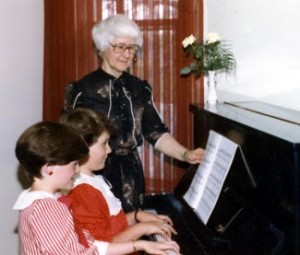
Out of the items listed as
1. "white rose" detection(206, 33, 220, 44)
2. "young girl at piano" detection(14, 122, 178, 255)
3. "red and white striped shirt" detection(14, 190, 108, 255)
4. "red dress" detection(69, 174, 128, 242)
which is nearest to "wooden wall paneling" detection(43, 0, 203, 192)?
"white rose" detection(206, 33, 220, 44)

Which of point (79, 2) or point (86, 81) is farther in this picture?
point (79, 2)

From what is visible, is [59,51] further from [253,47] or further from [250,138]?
[250,138]

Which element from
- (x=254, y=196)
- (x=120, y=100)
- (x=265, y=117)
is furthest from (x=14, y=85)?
(x=254, y=196)

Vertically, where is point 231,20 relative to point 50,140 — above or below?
above

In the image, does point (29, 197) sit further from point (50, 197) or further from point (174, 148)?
point (174, 148)

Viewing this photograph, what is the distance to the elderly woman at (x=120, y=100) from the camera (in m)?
2.15

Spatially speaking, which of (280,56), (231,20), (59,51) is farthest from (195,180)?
(59,51)

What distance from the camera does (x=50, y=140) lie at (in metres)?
1.39

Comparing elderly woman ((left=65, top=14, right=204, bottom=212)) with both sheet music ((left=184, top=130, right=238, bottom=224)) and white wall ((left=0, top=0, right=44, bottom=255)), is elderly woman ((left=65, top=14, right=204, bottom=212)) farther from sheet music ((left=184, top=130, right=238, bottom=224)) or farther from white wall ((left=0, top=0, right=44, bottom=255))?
white wall ((left=0, top=0, right=44, bottom=255))

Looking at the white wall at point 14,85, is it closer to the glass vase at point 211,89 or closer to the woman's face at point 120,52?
the woman's face at point 120,52

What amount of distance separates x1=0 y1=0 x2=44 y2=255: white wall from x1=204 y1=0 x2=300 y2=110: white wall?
1123 millimetres

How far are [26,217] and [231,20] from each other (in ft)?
5.09

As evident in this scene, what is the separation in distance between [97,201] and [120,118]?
25.3 inches

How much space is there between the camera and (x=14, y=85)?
267 cm
